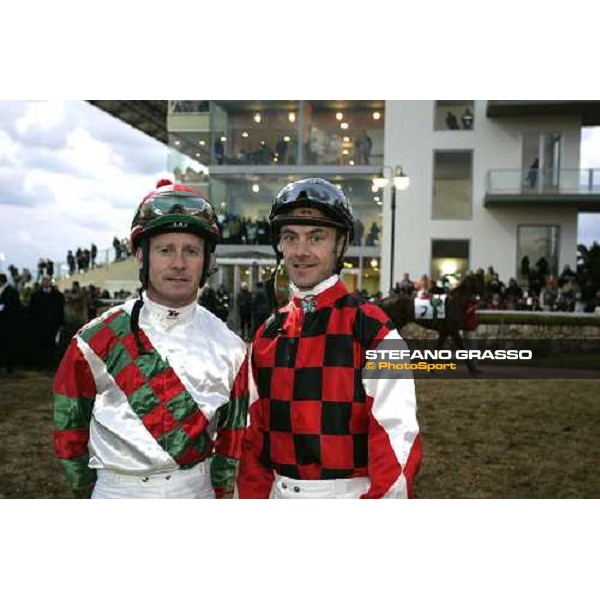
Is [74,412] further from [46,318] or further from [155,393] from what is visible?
[46,318]

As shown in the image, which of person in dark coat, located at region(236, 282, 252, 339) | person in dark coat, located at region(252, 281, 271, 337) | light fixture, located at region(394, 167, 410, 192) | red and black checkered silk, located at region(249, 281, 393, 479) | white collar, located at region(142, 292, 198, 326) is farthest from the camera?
light fixture, located at region(394, 167, 410, 192)

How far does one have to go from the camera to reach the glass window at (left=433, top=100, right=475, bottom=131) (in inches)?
98.7

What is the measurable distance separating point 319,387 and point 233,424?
314 millimetres

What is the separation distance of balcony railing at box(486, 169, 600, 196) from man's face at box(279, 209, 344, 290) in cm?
143

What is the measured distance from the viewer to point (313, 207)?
1.73 meters

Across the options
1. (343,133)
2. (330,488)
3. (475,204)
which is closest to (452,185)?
(475,204)

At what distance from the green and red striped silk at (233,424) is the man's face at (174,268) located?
0.90ft

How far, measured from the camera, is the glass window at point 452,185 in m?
2.92

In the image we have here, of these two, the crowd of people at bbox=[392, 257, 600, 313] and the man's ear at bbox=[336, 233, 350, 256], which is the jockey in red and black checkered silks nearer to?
the man's ear at bbox=[336, 233, 350, 256]

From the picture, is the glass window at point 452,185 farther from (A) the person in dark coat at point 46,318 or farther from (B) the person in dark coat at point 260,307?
(A) the person in dark coat at point 46,318

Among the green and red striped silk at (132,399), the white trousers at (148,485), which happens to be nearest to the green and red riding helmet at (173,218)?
the green and red striped silk at (132,399)

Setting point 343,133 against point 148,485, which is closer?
point 148,485

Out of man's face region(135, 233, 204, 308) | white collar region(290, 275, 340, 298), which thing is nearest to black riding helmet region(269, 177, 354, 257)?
white collar region(290, 275, 340, 298)
